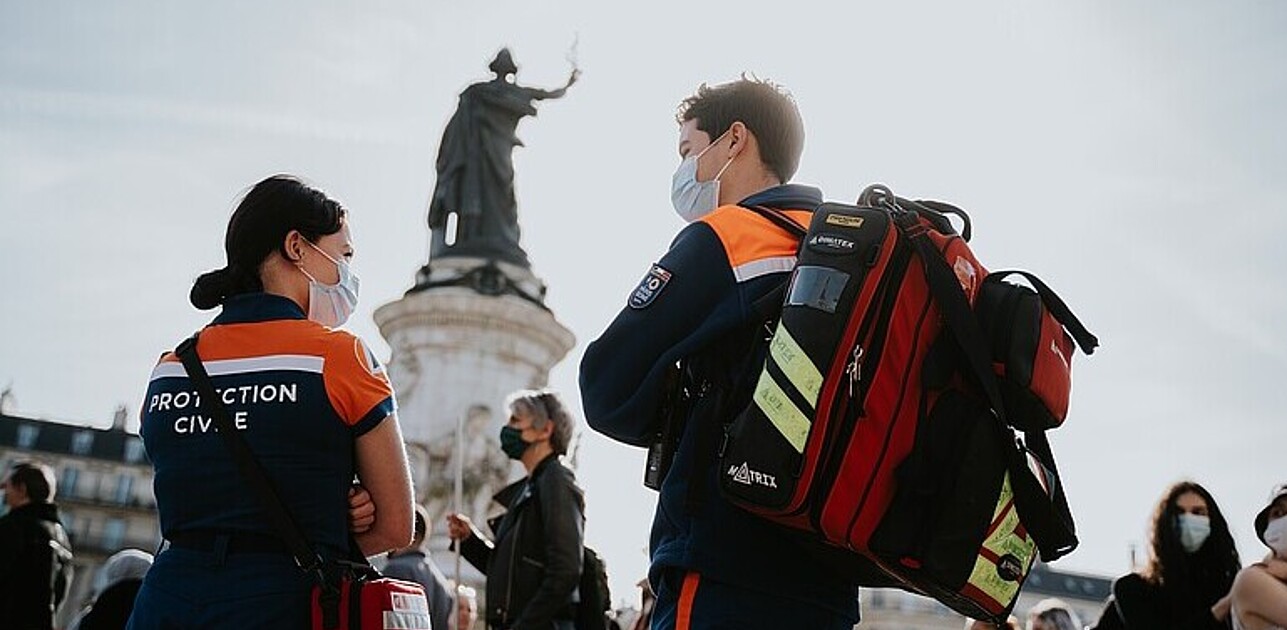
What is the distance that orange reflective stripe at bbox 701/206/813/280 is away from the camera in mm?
3104

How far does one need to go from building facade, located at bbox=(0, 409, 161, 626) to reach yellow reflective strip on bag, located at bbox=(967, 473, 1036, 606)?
200ft

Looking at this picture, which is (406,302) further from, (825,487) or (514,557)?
(825,487)

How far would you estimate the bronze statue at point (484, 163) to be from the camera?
61.3 feet

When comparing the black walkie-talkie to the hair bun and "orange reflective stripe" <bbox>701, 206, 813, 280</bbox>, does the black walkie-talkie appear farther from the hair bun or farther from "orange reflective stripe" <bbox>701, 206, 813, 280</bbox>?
the hair bun

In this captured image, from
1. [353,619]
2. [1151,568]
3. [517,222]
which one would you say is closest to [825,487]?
[353,619]

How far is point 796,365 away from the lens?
2766 millimetres

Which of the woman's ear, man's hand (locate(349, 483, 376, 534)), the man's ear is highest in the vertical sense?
the man's ear

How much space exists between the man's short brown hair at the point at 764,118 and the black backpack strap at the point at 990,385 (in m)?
0.68

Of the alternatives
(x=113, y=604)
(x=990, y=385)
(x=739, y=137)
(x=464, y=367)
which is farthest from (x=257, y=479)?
(x=464, y=367)

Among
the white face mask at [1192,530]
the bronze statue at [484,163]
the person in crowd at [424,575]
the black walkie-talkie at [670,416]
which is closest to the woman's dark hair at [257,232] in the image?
the black walkie-talkie at [670,416]

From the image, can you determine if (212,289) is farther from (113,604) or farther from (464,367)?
(464,367)

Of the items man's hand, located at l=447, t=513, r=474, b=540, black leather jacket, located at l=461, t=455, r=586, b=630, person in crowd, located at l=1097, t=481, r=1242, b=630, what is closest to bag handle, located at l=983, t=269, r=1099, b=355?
person in crowd, located at l=1097, t=481, r=1242, b=630

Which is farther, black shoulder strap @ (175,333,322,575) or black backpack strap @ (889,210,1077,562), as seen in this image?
black shoulder strap @ (175,333,322,575)

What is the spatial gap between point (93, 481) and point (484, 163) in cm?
4992
